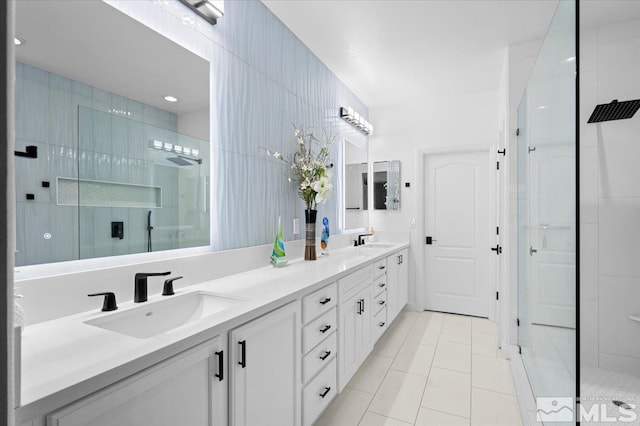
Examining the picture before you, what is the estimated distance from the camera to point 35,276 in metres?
1.08

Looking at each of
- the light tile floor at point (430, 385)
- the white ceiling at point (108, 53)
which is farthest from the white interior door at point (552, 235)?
the white ceiling at point (108, 53)

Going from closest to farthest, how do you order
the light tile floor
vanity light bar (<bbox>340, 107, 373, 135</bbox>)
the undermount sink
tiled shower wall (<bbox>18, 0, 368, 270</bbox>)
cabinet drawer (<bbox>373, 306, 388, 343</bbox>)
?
the undermount sink, tiled shower wall (<bbox>18, 0, 368, 270</bbox>), the light tile floor, cabinet drawer (<bbox>373, 306, 388, 343</bbox>), vanity light bar (<bbox>340, 107, 373, 135</bbox>)

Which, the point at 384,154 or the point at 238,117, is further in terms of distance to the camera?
the point at 384,154

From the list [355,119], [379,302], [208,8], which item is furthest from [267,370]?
[355,119]

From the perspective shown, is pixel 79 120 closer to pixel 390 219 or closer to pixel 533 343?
pixel 533 343

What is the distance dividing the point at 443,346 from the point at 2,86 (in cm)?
338

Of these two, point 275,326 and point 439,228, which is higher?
point 439,228

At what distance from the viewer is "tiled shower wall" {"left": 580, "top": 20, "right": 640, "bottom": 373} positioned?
2.40 meters

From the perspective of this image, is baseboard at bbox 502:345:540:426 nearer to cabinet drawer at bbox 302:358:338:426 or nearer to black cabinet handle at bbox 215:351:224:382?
cabinet drawer at bbox 302:358:338:426

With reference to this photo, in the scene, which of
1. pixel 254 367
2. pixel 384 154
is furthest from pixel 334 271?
pixel 384 154

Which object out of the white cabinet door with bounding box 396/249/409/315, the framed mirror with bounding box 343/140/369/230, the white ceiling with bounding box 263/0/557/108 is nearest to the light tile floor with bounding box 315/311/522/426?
the white cabinet door with bounding box 396/249/409/315

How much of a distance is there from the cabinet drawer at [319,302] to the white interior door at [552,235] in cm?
109

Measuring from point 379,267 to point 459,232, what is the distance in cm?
168

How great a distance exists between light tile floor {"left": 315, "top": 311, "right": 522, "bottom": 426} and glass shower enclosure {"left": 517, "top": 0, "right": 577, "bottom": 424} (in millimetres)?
313
